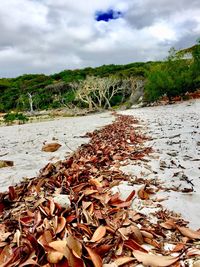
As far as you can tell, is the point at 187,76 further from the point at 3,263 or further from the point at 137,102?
the point at 3,263

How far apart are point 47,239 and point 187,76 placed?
27321 mm

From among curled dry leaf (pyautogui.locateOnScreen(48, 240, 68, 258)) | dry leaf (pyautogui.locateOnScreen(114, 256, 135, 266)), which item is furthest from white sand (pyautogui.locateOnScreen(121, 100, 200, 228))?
curled dry leaf (pyautogui.locateOnScreen(48, 240, 68, 258))

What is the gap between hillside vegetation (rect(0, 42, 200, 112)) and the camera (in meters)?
28.4

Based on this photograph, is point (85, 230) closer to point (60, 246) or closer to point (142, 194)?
point (60, 246)

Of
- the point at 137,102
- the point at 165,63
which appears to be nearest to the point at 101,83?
the point at 137,102

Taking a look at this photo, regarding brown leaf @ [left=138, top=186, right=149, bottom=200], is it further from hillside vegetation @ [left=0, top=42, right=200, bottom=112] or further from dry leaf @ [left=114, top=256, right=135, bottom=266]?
hillside vegetation @ [left=0, top=42, right=200, bottom=112]

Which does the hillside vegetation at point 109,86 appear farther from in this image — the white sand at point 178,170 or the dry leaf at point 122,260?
the dry leaf at point 122,260

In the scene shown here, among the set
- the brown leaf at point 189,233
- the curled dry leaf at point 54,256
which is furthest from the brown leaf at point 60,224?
the brown leaf at point 189,233

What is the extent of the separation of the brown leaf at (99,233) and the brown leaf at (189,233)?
0.51 m

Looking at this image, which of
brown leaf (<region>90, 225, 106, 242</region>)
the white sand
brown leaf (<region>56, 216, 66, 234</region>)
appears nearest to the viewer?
brown leaf (<region>90, 225, 106, 242</region>)

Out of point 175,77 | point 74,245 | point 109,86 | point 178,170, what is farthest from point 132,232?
point 109,86

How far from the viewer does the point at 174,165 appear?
4.27 m

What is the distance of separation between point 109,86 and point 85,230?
42747 millimetres

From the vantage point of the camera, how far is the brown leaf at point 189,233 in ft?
6.98
